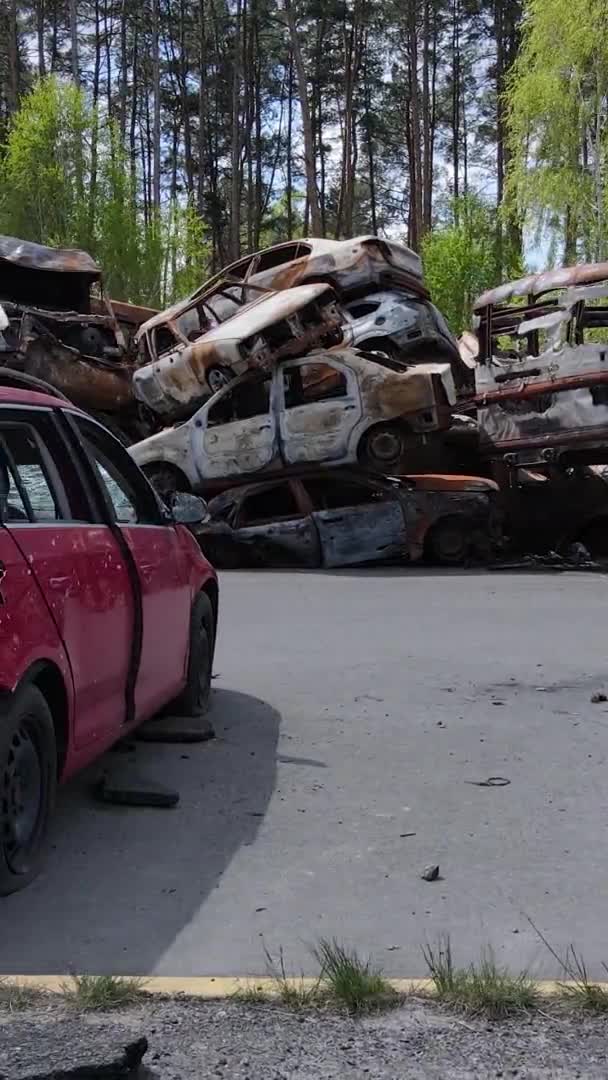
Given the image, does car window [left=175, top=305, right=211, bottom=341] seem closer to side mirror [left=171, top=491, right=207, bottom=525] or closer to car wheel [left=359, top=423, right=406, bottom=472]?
car wheel [left=359, top=423, right=406, bottom=472]

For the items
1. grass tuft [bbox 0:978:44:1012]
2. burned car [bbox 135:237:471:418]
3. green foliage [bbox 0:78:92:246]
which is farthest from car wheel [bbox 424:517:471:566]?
green foliage [bbox 0:78:92:246]

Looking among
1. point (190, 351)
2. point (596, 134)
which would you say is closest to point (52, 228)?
point (596, 134)

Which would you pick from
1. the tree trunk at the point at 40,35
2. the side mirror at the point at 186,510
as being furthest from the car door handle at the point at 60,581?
the tree trunk at the point at 40,35

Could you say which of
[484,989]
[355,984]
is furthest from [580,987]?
[355,984]

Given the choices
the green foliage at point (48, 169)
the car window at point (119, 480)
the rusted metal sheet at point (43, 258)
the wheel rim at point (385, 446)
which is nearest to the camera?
the car window at point (119, 480)

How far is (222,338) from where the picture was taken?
13.8 m

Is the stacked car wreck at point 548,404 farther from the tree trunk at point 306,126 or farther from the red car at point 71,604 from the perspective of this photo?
the tree trunk at point 306,126

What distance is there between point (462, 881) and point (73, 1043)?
1.60m

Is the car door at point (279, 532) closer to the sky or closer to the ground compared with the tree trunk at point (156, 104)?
closer to the ground

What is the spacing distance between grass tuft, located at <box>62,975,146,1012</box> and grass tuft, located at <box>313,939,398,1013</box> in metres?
0.51

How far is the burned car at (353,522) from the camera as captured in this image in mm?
13055

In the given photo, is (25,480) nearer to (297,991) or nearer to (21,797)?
(21,797)

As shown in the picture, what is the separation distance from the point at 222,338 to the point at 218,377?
0.52 m

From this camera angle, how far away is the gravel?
254 cm
